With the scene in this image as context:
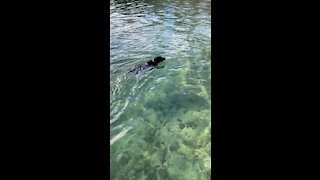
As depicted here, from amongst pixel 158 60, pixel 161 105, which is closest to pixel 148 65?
pixel 158 60

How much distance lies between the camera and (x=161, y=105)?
6176mm

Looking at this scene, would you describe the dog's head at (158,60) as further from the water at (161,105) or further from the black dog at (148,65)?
→ the water at (161,105)

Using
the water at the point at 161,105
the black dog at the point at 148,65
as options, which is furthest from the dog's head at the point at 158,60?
the water at the point at 161,105

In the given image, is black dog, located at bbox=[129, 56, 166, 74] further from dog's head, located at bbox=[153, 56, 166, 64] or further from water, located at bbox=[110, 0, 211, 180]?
water, located at bbox=[110, 0, 211, 180]

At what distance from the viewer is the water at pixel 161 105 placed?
14.6 feet

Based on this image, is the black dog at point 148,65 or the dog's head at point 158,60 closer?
the black dog at point 148,65

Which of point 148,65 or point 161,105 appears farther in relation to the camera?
point 148,65

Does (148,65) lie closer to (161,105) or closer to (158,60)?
(158,60)
